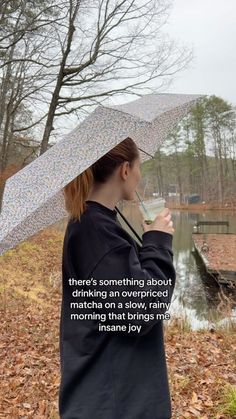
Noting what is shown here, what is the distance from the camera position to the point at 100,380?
1.27m

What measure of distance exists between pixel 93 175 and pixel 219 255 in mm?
14869

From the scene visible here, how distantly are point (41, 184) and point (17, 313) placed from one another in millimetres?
6336

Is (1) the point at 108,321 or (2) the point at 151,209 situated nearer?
(1) the point at 108,321

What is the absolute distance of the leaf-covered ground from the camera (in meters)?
3.46

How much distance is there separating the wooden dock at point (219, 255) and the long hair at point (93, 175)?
9432 millimetres

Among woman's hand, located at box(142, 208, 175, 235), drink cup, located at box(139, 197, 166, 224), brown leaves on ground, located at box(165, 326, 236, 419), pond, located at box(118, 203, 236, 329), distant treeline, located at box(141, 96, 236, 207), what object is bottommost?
brown leaves on ground, located at box(165, 326, 236, 419)

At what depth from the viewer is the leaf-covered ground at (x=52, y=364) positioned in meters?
3.46

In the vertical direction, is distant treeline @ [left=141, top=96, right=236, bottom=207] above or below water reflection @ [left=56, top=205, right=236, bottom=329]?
above

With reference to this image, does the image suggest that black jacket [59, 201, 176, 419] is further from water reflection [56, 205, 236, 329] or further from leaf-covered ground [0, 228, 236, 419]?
water reflection [56, 205, 236, 329]

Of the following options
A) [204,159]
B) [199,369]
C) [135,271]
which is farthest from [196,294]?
[204,159]

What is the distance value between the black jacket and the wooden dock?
30.7ft

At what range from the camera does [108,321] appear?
4.18 feet

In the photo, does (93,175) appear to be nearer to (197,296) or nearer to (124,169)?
(124,169)

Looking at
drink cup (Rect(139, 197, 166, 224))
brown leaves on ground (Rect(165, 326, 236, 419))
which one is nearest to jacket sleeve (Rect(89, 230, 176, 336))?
drink cup (Rect(139, 197, 166, 224))
